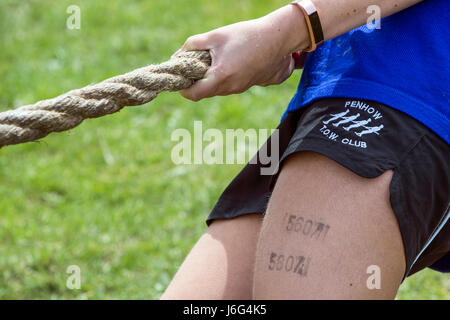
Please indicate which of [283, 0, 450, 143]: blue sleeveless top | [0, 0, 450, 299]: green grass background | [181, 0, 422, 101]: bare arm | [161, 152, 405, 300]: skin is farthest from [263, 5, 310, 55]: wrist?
[0, 0, 450, 299]: green grass background

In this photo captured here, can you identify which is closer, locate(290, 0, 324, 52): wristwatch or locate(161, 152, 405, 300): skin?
locate(161, 152, 405, 300): skin

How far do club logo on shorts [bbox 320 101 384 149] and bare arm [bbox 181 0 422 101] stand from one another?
15 cm

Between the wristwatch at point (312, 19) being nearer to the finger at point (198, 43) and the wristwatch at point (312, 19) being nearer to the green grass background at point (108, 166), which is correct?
the finger at point (198, 43)

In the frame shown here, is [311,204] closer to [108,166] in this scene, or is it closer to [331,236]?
[331,236]

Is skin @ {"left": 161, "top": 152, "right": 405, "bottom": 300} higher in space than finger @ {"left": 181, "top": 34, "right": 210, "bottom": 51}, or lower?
lower

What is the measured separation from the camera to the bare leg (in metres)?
1.40

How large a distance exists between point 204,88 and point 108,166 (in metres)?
2.01

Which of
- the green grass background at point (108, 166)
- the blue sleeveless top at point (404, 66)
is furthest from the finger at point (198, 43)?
the green grass background at point (108, 166)

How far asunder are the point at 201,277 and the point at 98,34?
3054 millimetres

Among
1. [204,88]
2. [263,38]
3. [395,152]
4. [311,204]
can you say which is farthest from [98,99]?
[395,152]

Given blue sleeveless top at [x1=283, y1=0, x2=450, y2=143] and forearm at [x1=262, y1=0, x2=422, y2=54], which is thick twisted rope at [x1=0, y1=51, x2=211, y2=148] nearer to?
forearm at [x1=262, y1=0, x2=422, y2=54]

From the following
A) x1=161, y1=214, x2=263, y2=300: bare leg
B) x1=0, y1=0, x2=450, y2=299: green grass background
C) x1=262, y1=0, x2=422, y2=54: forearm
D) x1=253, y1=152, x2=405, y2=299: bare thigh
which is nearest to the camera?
x1=253, y1=152, x2=405, y2=299: bare thigh
